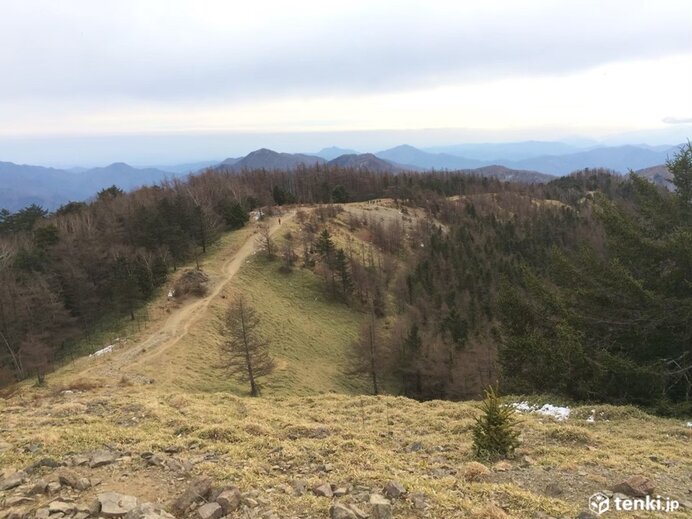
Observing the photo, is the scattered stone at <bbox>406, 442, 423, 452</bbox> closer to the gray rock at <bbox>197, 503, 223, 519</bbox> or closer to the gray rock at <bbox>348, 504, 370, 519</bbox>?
the gray rock at <bbox>348, 504, 370, 519</bbox>

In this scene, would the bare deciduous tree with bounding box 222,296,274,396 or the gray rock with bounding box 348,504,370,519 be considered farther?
the bare deciduous tree with bounding box 222,296,274,396

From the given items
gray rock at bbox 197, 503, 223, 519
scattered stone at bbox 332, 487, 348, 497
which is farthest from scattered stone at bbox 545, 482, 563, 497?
gray rock at bbox 197, 503, 223, 519

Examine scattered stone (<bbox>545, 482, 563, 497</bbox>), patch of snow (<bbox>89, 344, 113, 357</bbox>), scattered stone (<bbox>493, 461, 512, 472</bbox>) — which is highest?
scattered stone (<bbox>545, 482, 563, 497</bbox>)

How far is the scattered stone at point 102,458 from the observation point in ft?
27.1

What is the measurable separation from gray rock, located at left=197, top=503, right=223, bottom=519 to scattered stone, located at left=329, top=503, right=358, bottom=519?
1591 mm

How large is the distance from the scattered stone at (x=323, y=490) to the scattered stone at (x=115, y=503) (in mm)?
2668

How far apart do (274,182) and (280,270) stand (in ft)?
238

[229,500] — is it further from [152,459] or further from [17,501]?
[17,501]

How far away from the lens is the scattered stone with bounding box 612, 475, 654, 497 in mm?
6895

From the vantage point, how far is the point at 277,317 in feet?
157

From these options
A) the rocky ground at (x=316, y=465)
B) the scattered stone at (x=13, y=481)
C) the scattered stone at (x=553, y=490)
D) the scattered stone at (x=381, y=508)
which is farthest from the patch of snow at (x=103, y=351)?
the scattered stone at (x=553, y=490)

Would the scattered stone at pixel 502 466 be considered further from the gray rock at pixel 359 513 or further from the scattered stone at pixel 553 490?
the gray rock at pixel 359 513

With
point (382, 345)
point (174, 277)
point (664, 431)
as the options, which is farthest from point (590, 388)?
point (174, 277)

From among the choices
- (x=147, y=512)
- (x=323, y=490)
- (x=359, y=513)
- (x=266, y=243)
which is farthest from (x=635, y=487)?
(x=266, y=243)
